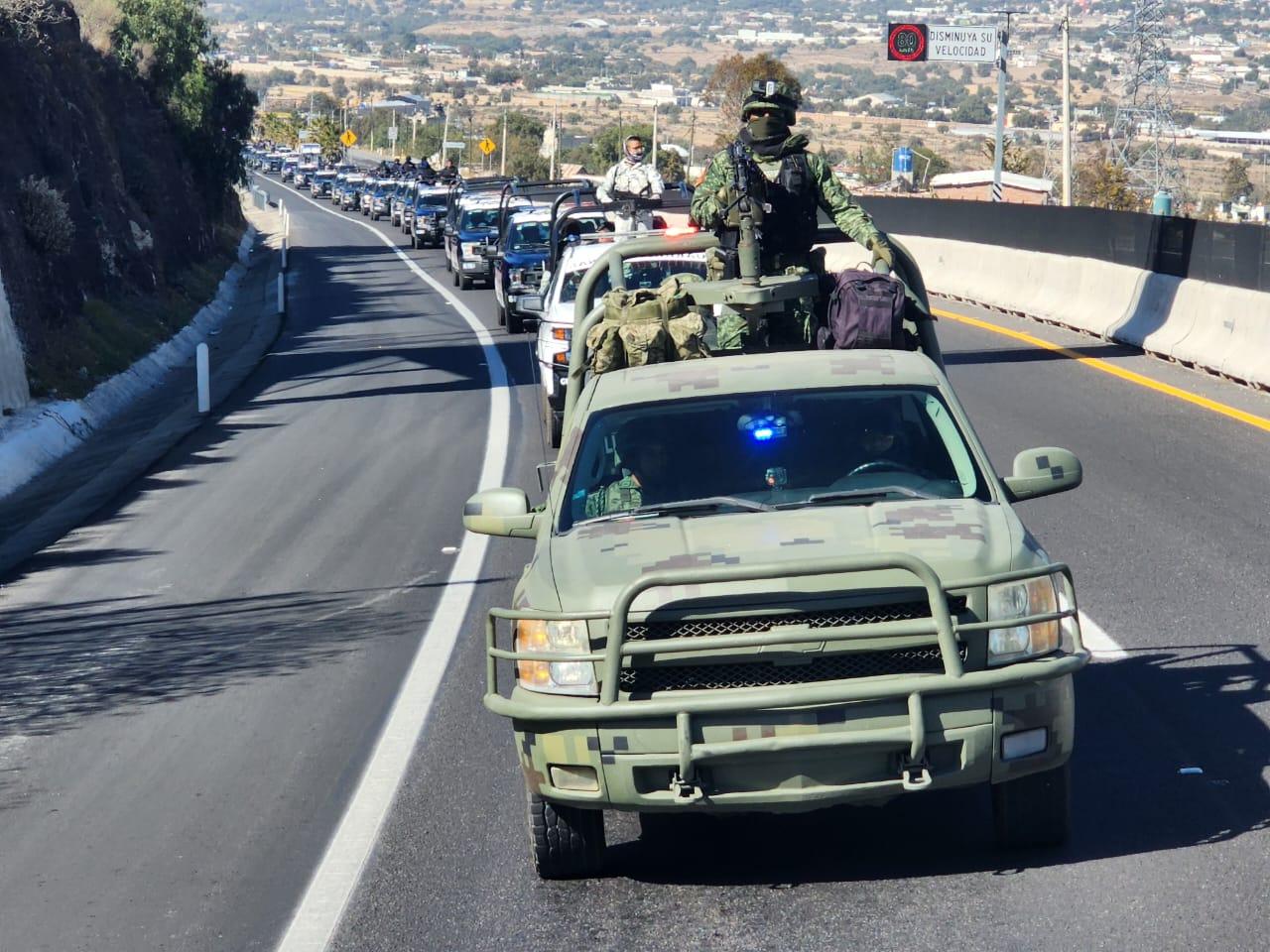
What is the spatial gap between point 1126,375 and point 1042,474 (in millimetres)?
13469

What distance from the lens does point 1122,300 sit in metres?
23.2

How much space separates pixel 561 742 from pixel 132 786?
257cm

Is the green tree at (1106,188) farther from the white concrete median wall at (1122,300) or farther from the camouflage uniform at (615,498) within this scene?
the camouflage uniform at (615,498)

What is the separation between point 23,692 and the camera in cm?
901

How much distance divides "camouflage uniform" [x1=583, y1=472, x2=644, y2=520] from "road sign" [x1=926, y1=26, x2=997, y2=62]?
46220 millimetres

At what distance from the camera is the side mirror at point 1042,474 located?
677 centimetres

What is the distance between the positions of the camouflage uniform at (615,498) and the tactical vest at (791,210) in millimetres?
3026

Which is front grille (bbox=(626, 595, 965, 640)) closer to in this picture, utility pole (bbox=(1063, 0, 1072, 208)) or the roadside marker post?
the roadside marker post

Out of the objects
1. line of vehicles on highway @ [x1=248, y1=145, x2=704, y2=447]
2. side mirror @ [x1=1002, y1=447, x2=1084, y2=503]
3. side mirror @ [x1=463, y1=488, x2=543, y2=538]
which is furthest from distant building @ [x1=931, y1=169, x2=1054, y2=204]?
→ side mirror @ [x1=463, y1=488, x2=543, y2=538]

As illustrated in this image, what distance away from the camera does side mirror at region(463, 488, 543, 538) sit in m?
6.84

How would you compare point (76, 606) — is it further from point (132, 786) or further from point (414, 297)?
point (414, 297)

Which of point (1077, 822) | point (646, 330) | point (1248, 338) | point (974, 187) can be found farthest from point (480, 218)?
point (974, 187)

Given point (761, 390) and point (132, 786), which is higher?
point (761, 390)

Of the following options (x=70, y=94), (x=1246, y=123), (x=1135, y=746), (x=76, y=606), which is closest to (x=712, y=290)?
(x=1135, y=746)
